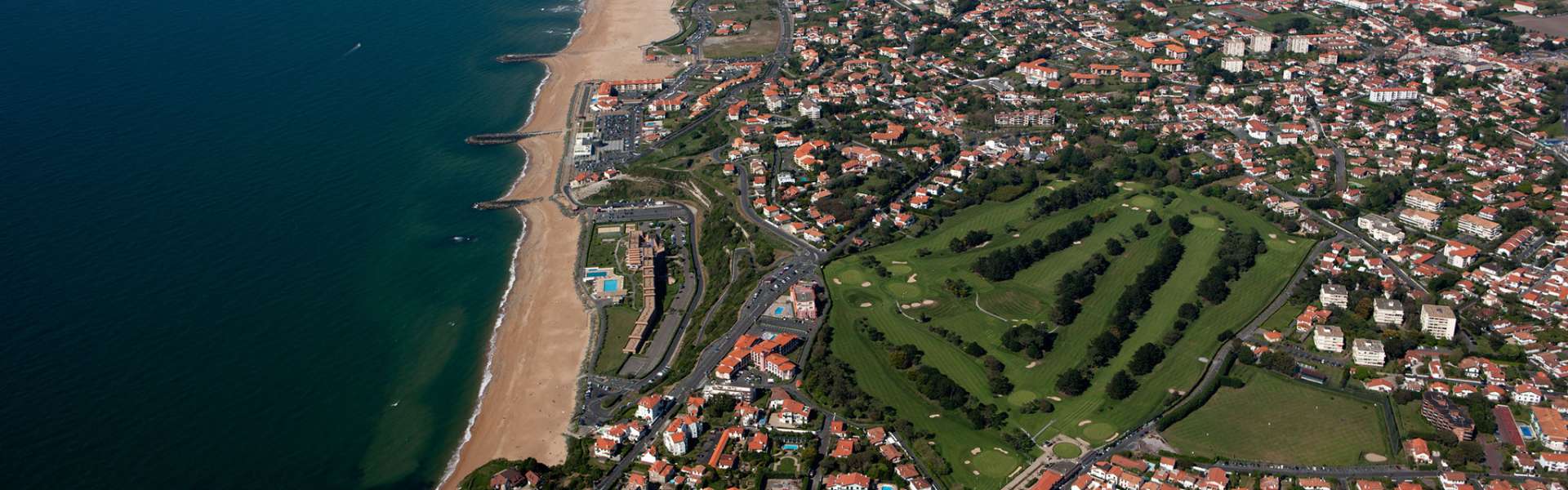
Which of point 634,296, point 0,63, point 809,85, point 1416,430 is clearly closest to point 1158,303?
point 1416,430

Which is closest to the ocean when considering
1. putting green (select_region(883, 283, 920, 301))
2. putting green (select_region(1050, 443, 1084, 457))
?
putting green (select_region(883, 283, 920, 301))

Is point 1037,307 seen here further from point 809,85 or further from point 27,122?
point 27,122

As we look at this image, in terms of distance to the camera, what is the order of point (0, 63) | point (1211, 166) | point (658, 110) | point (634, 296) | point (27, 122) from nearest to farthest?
1. point (634, 296)
2. point (1211, 166)
3. point (27, 122)
4. point (658, 110)
5. point (0, 63)

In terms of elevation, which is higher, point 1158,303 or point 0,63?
point 0,63

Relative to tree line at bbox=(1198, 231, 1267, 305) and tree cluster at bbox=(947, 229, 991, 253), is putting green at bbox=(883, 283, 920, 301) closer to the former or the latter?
tree cluster at bbox=(947, 229, 991, 253)

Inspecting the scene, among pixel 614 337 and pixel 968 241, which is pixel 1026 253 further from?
pixel 614 337

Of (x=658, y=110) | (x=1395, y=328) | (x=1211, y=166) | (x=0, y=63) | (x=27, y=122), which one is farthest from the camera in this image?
Result: (x=0, y=63)

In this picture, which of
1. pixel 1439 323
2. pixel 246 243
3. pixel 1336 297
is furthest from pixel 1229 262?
pixel 246 243
